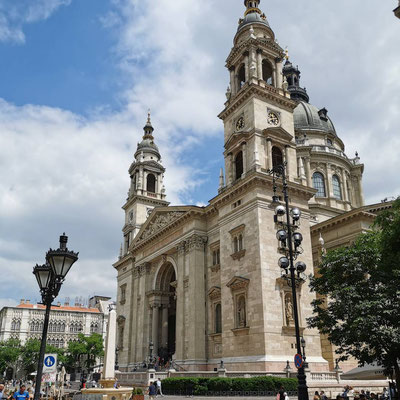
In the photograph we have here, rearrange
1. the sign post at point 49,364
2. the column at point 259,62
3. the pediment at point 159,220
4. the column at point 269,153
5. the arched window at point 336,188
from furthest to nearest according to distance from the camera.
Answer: the arched window at point 336,188 < the pediment at point 159,220 < the column at point 259,62 < the column at point 269,153 < the sign post at point 49,364

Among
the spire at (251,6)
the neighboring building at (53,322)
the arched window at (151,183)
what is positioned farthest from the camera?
the neighboring building at (53,322)

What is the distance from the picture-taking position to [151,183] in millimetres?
58969

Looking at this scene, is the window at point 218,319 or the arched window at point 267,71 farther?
the arched window at point 267,71

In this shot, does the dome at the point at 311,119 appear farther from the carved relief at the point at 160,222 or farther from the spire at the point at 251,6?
the carved relief at the point at 160,222

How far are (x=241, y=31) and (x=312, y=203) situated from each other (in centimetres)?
2126

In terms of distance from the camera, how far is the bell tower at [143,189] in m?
55.6

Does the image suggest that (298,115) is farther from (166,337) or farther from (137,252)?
(166,337)

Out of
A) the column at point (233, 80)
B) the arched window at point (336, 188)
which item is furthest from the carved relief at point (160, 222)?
the arched window at point (336, 188)

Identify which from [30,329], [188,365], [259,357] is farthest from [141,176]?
[30,329]

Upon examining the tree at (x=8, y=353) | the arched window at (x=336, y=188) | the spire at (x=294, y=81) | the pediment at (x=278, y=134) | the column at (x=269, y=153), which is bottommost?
the tree at (x=8, y=353)

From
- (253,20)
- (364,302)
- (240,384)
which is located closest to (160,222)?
(253,20)

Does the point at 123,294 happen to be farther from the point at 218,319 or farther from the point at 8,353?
the point at 8,353

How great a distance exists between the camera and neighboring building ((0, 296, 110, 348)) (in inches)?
3686

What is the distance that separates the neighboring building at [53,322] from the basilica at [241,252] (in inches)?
2061
